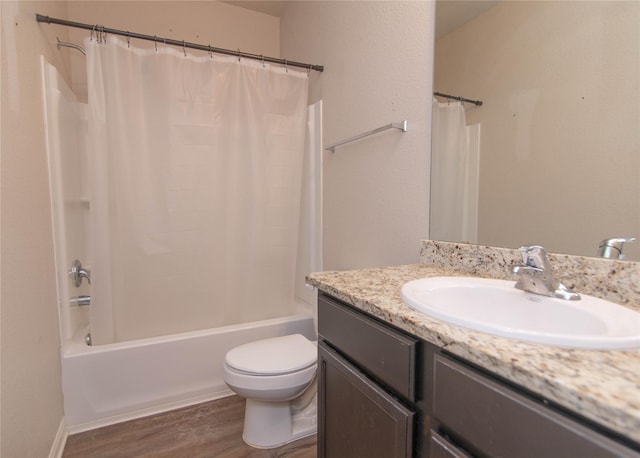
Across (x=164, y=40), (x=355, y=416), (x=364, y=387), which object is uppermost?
(x=164, y=40)

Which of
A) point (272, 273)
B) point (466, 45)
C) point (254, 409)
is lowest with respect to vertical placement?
point (254, 409)

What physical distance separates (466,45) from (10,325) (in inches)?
73.0

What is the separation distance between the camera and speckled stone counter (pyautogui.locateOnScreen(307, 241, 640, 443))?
37 cm

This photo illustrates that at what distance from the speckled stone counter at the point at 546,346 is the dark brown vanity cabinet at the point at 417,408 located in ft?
0.11

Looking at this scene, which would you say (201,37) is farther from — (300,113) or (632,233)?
(632,233)

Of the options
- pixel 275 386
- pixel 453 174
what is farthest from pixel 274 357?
pixel 453 174

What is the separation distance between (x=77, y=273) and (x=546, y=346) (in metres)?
2.11

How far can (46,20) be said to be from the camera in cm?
144

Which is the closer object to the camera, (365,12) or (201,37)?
(365,12)

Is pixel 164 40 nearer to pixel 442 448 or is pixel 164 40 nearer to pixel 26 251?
pixel 26 251

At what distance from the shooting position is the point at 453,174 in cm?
119

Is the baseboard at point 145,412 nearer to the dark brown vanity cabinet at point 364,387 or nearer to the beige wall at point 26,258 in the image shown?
the beige wall at point 26,258

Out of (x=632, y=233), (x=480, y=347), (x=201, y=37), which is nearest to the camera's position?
(x=480, y=347)

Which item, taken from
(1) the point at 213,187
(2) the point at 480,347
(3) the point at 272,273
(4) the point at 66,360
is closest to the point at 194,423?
(4) the point at 66,360
